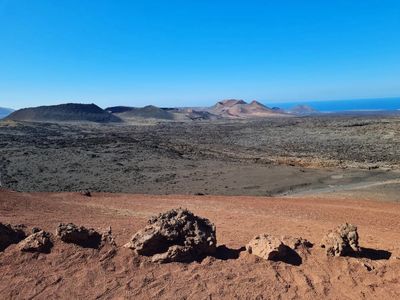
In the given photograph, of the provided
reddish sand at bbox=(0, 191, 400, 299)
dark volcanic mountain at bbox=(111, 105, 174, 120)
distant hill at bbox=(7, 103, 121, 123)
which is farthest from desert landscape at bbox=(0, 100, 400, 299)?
dark volcanic mountain at bbox=(111, 105, 174, 120)

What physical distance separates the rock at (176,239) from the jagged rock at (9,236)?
174 cm

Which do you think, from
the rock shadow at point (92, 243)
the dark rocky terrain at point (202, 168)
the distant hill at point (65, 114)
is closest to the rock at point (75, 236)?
the rock shadow at point (92, 243)

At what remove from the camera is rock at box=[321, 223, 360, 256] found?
6.73m

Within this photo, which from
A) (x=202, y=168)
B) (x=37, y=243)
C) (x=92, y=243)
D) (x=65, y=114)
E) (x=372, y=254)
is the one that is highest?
(x=65, y=114)

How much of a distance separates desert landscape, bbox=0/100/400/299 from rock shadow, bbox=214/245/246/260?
0.02 meters

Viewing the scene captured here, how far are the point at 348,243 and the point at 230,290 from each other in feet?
7.22

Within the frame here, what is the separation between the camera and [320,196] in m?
16.7

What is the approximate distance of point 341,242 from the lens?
6723 millimetres

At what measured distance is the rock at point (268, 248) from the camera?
6.53 meters

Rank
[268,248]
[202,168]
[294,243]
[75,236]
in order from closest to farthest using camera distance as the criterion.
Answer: [268,248] → [75,236] → [294,243] → [202,168]

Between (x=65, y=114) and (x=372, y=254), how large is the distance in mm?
82829

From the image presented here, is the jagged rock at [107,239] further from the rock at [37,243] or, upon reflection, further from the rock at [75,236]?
the rock at [37,243]

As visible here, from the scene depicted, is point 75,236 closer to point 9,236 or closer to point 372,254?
point 9,236

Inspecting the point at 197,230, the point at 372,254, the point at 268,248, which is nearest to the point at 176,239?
the point at 197,230
